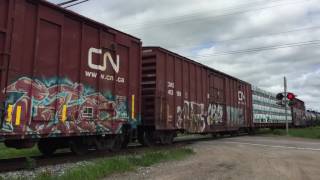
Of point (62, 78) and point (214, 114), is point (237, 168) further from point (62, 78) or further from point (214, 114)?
point (214, 114)

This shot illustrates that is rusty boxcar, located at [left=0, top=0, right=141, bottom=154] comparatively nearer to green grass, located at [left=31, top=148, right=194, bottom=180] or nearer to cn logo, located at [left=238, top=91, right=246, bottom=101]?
green grass, located at [left=31, top=148, right=194, bottom=180]

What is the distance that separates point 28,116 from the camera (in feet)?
29.1

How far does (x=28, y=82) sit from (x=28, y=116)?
0.78m

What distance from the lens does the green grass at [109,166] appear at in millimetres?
7863

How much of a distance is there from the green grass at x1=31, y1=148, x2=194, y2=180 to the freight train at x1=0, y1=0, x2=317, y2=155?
1.47 m

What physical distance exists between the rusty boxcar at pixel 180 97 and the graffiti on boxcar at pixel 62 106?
8.76ft

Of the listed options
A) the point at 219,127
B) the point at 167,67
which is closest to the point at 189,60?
the point at 167,67

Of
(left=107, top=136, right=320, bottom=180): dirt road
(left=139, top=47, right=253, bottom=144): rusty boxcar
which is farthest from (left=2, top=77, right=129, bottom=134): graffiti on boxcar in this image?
(left=139, top=47, right=253, bottom=144): rusty boxcar

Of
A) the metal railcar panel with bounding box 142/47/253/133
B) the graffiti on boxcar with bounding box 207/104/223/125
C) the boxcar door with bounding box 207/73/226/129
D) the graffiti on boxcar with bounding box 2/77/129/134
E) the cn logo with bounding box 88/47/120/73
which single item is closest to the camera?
the graffiti on boxcar with bounding box 2/77/129/134

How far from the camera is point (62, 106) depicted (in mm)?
9945

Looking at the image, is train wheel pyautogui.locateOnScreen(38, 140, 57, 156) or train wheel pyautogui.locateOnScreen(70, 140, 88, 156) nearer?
train wheel pyautogui.locateOnScreen(70, 140, 88, 156)

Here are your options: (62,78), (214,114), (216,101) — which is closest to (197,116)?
(214,114)

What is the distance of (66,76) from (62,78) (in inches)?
6.5

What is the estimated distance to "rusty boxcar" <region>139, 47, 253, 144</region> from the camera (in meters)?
15.0
